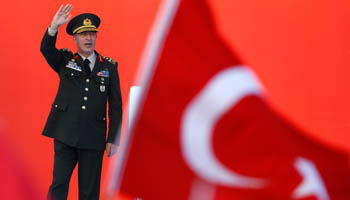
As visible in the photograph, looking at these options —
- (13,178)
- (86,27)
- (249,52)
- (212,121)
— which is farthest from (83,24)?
(13,178)

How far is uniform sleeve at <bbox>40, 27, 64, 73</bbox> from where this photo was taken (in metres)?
2.08

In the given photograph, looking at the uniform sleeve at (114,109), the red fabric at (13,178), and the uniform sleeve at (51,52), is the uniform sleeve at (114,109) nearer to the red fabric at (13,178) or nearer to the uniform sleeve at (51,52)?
the uniform sleeve at (51,52)

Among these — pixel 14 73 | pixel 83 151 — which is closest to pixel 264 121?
pixel 83 151

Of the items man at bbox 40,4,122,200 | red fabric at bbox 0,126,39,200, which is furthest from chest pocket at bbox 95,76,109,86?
red fabric at bbox 0,126,39,200

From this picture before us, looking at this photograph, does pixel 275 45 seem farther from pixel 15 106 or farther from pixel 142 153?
pixel 142 153

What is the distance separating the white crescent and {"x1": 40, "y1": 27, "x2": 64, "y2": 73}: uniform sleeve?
1136mm

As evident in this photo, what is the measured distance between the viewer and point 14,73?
2.88 meters

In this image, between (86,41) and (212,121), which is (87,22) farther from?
(212,121)

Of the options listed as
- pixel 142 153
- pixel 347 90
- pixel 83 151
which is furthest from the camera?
pixel 347 90

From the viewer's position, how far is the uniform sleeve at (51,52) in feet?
6.82


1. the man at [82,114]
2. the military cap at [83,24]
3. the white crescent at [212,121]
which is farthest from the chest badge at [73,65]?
the white crescent at [212,121]

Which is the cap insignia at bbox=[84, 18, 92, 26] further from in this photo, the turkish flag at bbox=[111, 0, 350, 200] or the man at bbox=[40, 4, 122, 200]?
the turkish flag at bbox=[111, 0, 350, 200]

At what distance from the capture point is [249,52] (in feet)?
9.21

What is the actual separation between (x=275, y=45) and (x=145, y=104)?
6.29 feet
